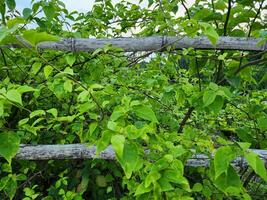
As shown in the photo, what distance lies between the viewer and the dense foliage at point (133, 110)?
110 centimetres

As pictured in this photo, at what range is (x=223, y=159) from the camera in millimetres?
1032

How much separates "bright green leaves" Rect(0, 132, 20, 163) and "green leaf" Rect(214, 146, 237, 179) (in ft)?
1.83

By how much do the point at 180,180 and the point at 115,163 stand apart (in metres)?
0.91

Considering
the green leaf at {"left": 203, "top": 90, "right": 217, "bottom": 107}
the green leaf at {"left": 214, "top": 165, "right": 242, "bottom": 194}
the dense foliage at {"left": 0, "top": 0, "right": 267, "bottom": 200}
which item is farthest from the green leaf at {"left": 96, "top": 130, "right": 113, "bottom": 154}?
the green leaf at {"left": 203, "top": 90, "right": 217, "bottom": 107}

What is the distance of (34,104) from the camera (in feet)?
6.84

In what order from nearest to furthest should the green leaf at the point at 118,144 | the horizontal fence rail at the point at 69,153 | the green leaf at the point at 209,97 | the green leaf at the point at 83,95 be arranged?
the green leaf at the point at 118,144
the green leaf at the point at 83,95
the green leaf at the point at 209,97
the horizontal fence rail at the point at 69,153

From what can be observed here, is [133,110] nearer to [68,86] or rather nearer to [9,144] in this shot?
[68,86]

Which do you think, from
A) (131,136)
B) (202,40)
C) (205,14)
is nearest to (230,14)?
(205,14)

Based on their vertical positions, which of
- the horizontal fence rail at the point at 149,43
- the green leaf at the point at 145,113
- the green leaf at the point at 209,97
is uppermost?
the horizontal fence rail at the point at 149,43

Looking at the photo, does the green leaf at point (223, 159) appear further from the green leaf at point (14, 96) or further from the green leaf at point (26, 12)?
the green leaf at point (26, 12)

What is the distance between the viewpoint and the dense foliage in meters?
1.10

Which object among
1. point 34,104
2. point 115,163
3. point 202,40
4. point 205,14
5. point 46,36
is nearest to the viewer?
point 46,36

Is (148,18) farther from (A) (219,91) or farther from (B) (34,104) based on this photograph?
(A) (219,91)

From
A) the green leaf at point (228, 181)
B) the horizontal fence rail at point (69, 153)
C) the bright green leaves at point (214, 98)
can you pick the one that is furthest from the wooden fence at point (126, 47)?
the green leaf at point (228, 181)
